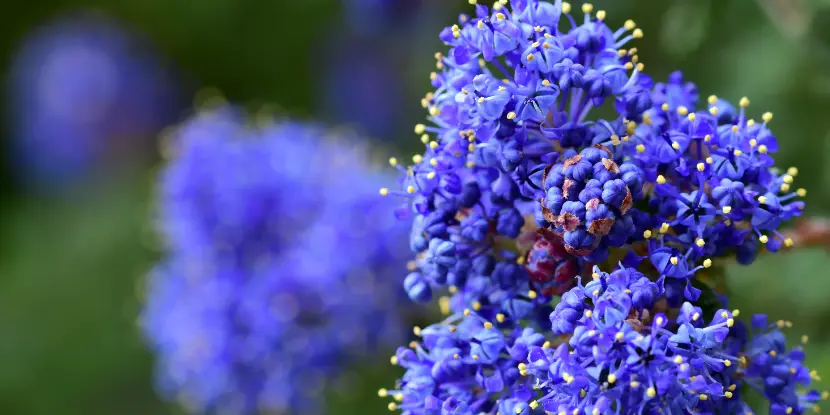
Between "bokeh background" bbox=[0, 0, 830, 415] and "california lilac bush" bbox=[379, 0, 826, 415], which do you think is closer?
"california lilac bush" bbox=[379, 0, 826, 415]

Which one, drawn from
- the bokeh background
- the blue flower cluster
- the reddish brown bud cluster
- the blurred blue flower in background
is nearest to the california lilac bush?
the reddish brown bud cluster

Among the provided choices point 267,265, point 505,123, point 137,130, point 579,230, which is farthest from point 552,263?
point 137,130

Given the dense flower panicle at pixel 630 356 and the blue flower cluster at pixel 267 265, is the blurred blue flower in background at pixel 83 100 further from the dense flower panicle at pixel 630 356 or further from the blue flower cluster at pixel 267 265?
the dense flower panicle at pixel 630 356

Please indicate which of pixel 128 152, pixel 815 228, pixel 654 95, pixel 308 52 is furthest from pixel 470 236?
pixel 128 152

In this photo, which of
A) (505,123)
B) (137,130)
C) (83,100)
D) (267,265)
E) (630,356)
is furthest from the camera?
(83,100)

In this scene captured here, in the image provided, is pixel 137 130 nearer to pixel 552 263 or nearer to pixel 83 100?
pixel 83 100

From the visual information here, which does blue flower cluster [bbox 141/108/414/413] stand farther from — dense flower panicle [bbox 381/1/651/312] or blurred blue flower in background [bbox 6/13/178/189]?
blurred blue flower in background [bbox 6/13/178/189]
